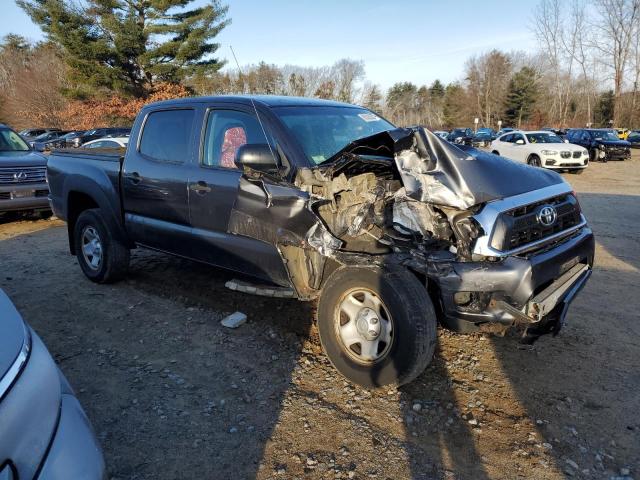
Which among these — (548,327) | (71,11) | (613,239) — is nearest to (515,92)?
(71,11)

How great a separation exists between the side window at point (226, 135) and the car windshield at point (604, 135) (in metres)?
24.2

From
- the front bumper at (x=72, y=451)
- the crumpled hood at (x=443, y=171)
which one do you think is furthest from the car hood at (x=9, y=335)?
the crumpled hood at (x=443, y=171)

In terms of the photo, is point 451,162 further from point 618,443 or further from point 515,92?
point 515,92

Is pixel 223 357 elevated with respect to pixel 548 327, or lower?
lower

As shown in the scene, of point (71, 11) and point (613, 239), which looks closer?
point (613, 239)

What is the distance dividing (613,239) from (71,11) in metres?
34.1

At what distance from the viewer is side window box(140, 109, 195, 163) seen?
4215mm

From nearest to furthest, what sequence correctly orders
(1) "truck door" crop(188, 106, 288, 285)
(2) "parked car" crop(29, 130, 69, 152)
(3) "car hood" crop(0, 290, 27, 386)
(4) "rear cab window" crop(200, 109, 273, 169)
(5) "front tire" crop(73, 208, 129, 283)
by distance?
(3) "car hood" crop(0, 290, 27, 386)
(1) "truck door" crop(188, 106, 288, 285)
(4) "rear cab window" crop(200, 109, 273, 169)
(5) "front tire" crop(73, 208, 129, 283)
(2) "parked car" crop(29, 130, 69, 152)

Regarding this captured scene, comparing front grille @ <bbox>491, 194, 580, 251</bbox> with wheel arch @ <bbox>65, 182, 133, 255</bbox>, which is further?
wheel arch @ <bbox>65, 182, 133, 255</bbox>

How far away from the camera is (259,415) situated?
113 inches

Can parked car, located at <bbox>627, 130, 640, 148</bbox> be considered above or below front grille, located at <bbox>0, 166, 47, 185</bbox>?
below

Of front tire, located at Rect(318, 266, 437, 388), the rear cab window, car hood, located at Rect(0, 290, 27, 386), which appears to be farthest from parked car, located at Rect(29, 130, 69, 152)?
car hood, located at Rect(0, 290, 27, 386)

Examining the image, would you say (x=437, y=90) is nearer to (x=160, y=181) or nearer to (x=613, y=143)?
(x=613, y=143)

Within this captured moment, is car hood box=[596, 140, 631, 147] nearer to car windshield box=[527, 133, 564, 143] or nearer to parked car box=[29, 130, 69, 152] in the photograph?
car windshield box=[527, 133, 564, 143]
